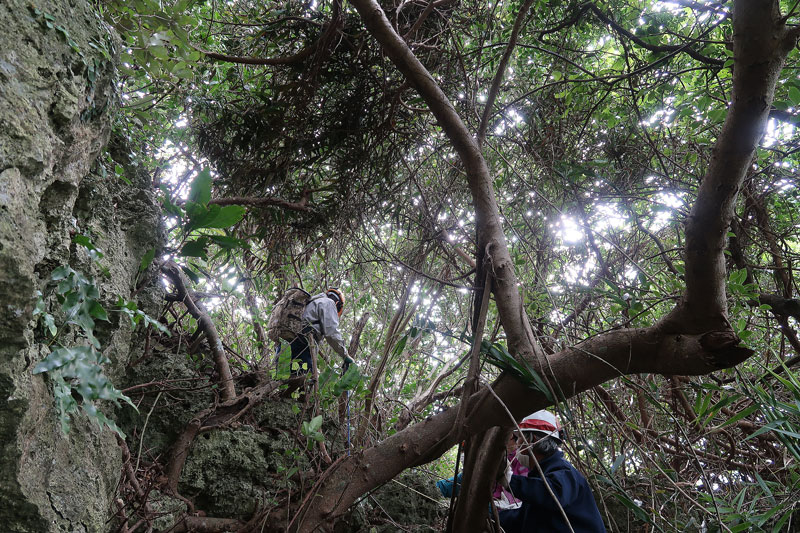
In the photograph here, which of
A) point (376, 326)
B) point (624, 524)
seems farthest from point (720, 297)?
point (376, 326)

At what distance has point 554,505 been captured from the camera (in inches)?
93.0

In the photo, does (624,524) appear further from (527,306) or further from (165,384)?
(165,384)

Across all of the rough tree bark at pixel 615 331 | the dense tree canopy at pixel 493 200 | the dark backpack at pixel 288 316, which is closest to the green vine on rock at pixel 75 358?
the dense tree canopy at pixel 493 200

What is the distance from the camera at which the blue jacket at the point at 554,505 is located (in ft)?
7.80

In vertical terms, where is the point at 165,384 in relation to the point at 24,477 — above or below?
above

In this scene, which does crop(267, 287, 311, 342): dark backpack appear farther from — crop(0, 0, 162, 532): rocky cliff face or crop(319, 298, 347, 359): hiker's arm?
crop(0, 0, 162, 532): rocky cliff face

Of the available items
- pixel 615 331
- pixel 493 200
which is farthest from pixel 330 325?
pixel 615 331

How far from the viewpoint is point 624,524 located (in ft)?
11.5

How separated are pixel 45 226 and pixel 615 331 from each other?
80.3 inches

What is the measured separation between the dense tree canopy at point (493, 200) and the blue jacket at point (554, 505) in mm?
140

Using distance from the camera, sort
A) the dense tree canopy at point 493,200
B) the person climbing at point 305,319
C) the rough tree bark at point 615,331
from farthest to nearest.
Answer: the person climbing at point 305,319 → the dense tree canopy at point 493,200 → the rough tree bark at point 615,331

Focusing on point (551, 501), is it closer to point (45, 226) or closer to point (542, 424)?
point (542, 424)

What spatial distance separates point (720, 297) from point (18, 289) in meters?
2.14

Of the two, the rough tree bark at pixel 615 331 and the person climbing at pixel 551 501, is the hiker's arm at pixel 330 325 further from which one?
the person climbing at pixel 551 501
